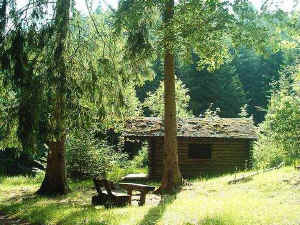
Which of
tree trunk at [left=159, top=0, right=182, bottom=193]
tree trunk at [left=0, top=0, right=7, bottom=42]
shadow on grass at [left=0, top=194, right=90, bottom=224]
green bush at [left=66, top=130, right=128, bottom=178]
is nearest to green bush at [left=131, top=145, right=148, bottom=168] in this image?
green bush at [left=66, top=130, right=128, bottom=178]

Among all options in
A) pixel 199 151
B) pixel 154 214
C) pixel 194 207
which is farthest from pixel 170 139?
pixel 199 151

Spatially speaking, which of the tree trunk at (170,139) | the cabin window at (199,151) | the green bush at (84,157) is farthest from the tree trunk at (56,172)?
the cabin window at (199,151)

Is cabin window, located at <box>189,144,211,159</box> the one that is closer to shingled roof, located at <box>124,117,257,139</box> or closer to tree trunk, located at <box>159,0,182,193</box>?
shingled roof, located at <box>124,117,257,139</box>

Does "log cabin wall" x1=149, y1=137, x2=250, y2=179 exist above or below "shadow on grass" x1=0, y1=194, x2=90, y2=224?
above

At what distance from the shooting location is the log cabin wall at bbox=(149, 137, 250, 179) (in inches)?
953

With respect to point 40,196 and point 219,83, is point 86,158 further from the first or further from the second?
point 219,83

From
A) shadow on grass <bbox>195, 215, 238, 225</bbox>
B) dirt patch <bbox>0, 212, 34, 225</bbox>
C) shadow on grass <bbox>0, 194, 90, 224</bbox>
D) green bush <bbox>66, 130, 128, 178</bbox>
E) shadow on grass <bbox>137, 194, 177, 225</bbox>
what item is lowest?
dirt patch <bbox>0, 212, 34, 225</bbox>

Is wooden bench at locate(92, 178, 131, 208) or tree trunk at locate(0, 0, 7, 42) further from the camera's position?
wooden bench at locate(92, 178, 131, 208)

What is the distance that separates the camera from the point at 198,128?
24.7 meters

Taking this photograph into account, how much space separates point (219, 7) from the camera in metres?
11.5

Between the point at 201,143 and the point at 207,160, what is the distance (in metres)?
1.16

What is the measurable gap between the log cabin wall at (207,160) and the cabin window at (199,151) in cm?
38

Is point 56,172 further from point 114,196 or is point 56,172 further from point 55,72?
point 55,72

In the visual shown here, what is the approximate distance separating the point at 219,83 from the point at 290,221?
45.2 m
